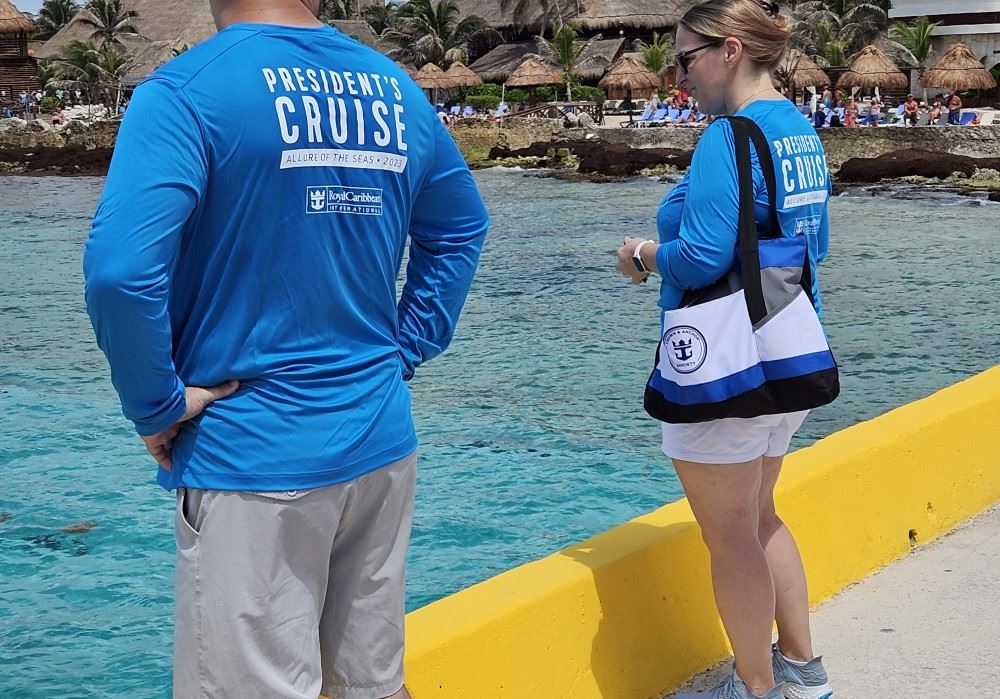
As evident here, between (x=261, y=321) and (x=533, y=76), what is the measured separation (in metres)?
45.8

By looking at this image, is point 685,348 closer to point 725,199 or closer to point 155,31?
point 725,199

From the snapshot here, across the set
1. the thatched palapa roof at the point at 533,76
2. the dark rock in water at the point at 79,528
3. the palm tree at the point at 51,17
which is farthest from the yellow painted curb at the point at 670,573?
the palm tree at the point at 51,17

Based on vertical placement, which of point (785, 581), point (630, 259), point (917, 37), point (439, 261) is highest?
point (439, 261)

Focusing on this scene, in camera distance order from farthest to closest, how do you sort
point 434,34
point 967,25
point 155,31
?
1. point 155,31
2. point 434,34
3. point 967,25

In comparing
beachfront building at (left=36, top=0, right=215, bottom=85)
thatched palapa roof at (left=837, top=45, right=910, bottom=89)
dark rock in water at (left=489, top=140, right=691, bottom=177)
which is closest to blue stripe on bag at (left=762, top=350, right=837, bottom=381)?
dark rock in water at (left=489, top=140, right=691, bottom=177)

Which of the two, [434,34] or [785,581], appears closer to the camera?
[785,581]

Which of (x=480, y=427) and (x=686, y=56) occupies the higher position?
(x=686, y=56)

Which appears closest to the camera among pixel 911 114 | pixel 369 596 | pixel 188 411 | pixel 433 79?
pixel 188 411

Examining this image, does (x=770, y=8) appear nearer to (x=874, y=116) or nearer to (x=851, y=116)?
(x=851, y=116)

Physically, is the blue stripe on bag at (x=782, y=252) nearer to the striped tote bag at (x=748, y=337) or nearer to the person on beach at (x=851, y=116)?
the striped tote bag at (x=748, y=337)

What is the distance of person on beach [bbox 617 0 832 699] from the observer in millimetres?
2328

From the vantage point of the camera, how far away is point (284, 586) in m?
1.72

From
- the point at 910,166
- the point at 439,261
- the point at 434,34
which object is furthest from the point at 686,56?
the point at 434,34

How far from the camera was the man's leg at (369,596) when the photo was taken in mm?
1863
